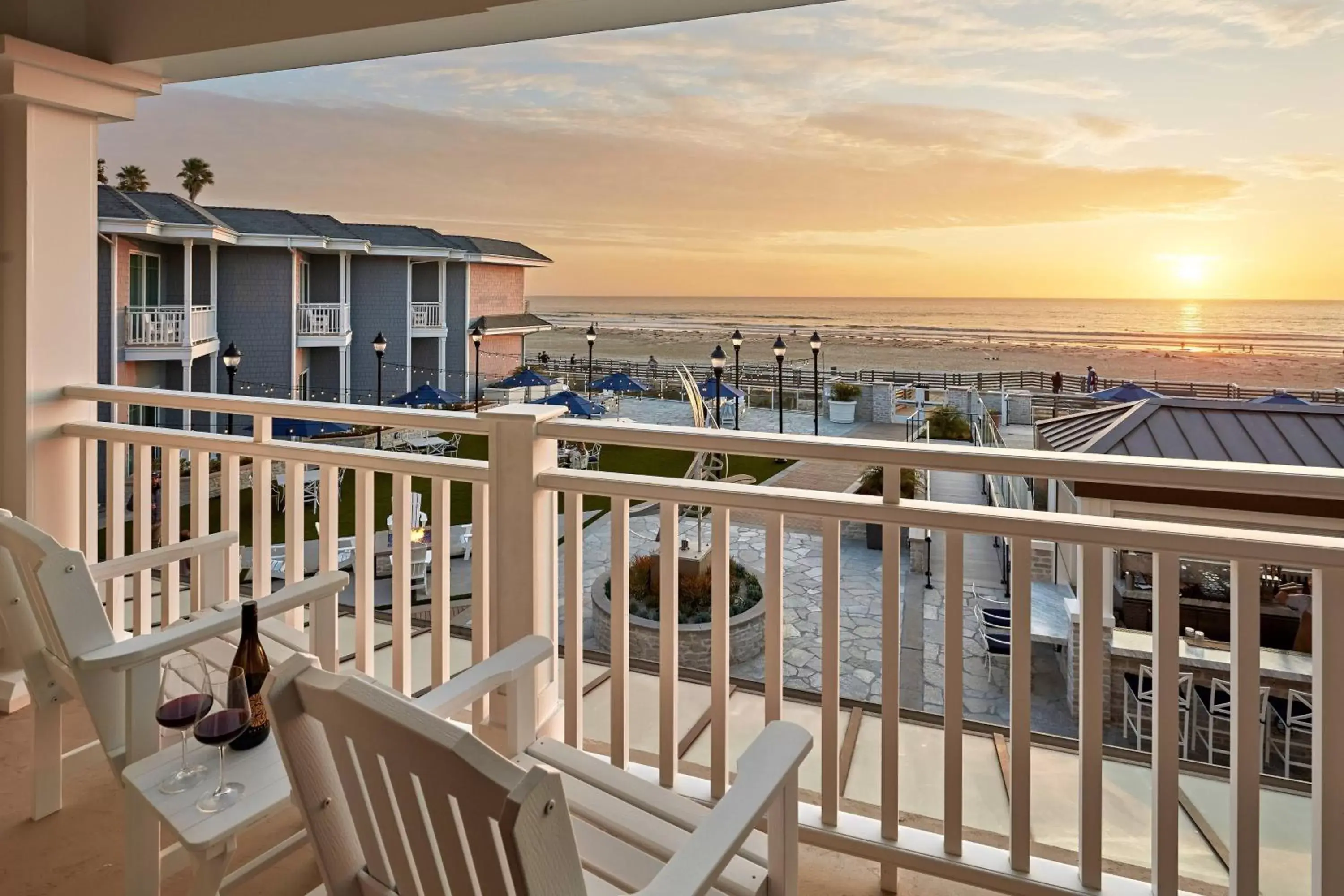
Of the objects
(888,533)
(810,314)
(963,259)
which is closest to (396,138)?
(810,314)

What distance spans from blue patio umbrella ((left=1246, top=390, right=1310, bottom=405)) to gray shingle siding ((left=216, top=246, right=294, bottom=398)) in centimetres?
639

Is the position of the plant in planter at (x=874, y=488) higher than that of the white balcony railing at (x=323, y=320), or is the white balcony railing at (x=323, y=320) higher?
the white balcony railing at (x=323, y=320)

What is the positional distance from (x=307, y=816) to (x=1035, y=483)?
276 cm

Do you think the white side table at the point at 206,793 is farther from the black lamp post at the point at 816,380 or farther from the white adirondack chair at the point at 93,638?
the black lamp post at the point at 816,380

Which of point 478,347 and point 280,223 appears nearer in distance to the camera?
point 478,347

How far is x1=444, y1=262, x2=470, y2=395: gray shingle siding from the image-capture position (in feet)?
26.8

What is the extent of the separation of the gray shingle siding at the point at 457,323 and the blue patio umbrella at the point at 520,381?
0.35 m

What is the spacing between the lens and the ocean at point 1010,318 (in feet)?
16.8

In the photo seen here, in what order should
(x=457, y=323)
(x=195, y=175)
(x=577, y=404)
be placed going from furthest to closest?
(x=195, y=175)
(x=577, y=404)
(x=457, y=323)

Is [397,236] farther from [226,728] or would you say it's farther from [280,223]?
[226,728]

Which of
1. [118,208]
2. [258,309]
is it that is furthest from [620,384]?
[118,208]

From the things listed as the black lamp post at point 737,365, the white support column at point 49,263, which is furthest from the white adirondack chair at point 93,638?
the black lamp post at point 737,365

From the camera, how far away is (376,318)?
316 inches

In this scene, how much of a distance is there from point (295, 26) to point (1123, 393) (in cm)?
540
